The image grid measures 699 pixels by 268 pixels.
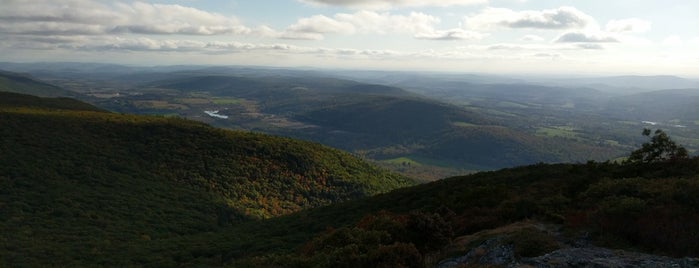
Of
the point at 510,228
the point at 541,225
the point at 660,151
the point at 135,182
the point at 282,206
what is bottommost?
the point at 282,206

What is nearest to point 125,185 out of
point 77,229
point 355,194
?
point 77,229

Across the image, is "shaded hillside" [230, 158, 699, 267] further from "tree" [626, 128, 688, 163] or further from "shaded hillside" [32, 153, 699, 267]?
"tree" [626, 128, 688, 163]

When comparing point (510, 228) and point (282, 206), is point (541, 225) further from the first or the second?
point (282, 206)

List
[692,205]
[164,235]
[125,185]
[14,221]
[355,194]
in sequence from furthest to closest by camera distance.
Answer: [355,194] → [125,185] → [164,235] → [14,221] → [692,205]

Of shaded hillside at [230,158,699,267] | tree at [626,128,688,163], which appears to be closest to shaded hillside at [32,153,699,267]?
shaded hillside at [230,158,699,267]

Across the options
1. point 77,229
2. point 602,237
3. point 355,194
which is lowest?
point 355,194

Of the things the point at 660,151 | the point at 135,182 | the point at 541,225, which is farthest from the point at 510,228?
the point at 135,182

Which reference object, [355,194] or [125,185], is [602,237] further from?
[355,194]

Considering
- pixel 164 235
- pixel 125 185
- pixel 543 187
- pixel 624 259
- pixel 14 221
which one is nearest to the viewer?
pixel 624 259

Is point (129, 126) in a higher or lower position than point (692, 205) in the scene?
lower
